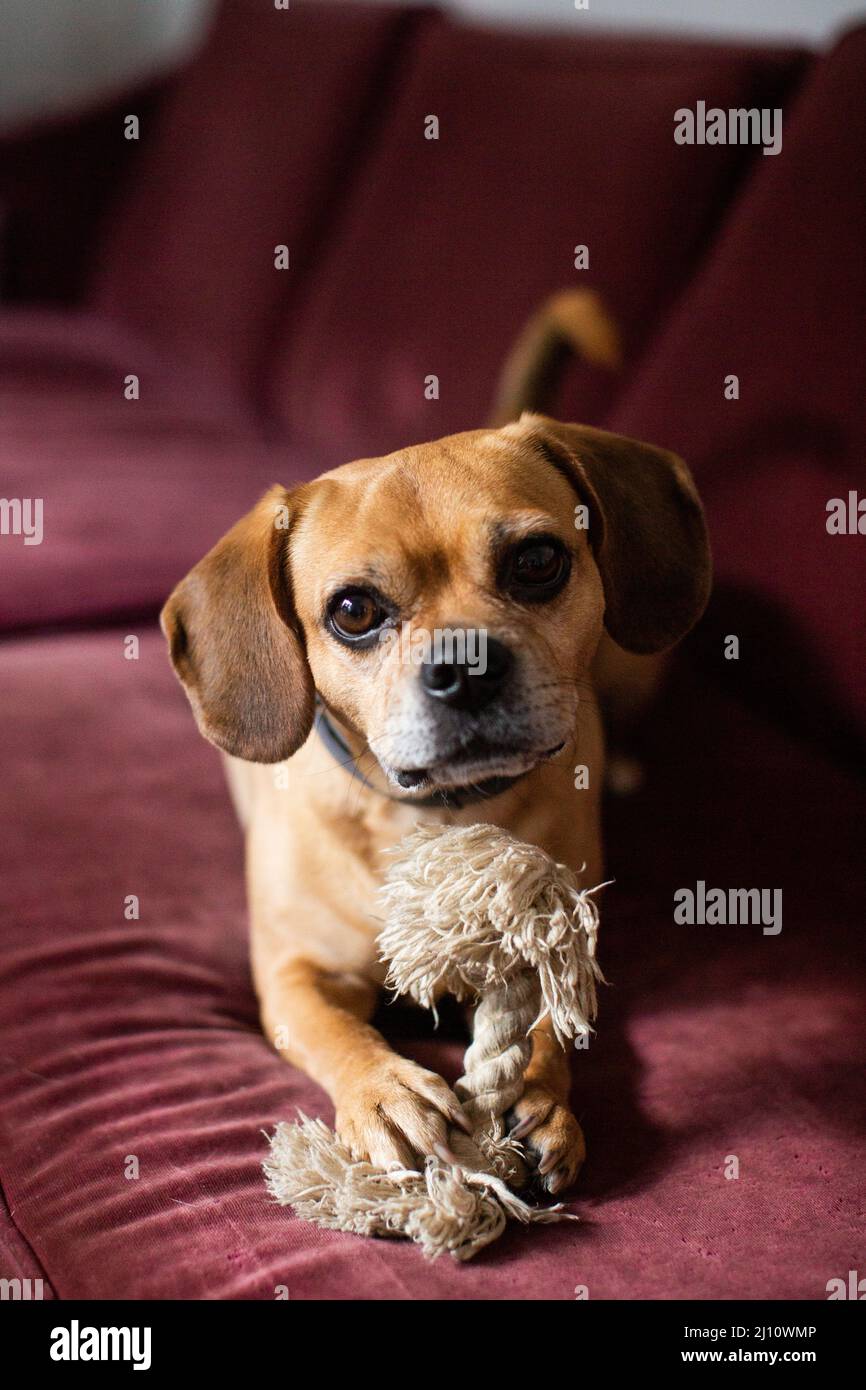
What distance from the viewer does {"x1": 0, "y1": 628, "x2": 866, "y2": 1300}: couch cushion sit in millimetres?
977

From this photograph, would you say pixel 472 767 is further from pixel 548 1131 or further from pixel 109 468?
pixel 109 468

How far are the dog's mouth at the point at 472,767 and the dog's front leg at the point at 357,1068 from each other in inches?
9.6

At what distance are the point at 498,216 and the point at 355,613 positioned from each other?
1567mm

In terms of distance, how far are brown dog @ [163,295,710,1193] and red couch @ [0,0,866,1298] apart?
3.3 inches

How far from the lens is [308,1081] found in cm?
124

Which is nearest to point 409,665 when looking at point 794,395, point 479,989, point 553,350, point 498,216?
point 479,989

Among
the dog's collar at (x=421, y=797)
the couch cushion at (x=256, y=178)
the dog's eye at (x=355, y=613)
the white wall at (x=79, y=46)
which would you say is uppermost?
the white wall at (x=79, y=46)

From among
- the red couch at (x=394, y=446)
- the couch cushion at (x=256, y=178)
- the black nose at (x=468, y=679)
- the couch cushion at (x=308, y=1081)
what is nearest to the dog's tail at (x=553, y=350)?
the red couch at (x=394, y=446)

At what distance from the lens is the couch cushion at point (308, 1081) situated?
0.98m

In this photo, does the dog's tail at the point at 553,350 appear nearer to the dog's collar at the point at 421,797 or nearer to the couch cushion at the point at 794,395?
the couch cushion at the point at 794,395

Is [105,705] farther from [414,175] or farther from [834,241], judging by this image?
[414,175]

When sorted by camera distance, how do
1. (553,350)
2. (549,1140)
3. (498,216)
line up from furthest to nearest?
(498,216), (553,350), (549,1140)

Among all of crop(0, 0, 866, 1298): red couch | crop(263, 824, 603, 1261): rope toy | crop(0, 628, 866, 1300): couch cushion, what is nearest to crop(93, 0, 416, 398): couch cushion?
crop(0, 0, 866, 1298): red couch
